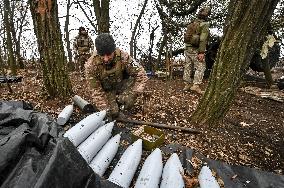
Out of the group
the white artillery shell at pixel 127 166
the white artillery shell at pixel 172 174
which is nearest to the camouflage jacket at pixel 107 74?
the white artillery shell at pixel 127 166

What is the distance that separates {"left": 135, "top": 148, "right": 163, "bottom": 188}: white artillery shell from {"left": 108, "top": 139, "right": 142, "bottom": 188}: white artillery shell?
0.34 feet

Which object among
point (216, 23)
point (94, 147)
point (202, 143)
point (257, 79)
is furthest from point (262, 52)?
point (94, 147)

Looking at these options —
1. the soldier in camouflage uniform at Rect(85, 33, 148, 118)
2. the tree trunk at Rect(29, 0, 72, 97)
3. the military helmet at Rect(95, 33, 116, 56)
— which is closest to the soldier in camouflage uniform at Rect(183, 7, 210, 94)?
the soldier in camouflage uniform at Rect(85, 33, 148, 118)

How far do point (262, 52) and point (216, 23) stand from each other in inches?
108

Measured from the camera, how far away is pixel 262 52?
349 inches

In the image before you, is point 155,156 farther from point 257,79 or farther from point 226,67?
point 257,79

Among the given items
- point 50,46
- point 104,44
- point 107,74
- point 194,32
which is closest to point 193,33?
point 194,32

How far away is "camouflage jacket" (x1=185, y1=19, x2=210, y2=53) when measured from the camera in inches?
295

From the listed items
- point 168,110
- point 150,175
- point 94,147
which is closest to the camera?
point 150,175

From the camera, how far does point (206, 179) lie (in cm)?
353

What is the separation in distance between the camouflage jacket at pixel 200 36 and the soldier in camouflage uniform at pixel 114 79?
269 centimetres

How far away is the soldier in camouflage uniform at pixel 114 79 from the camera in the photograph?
16.6 feet

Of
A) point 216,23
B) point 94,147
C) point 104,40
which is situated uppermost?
point 216,23

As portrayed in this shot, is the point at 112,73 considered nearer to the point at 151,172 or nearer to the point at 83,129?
the point at 83,129
